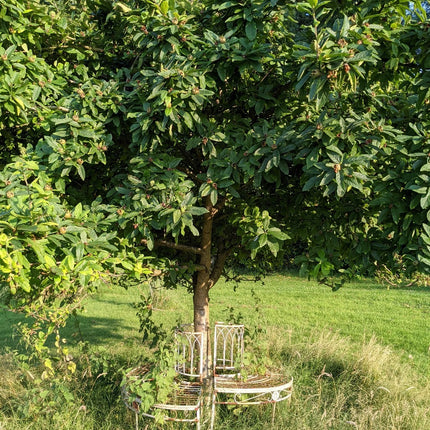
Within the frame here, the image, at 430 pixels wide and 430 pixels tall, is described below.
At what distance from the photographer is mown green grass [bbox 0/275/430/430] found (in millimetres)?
3895

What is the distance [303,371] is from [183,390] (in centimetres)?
187

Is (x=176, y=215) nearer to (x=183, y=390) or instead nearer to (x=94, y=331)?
(x=183, y=390)

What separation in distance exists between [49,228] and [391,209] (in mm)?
1755

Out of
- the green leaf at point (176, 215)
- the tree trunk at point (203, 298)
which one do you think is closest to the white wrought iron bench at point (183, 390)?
the tree trunk at point (203, 298)

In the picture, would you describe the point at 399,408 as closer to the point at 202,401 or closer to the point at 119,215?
the point at 202,401

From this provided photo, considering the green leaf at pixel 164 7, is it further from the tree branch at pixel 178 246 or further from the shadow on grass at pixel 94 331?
the shadow on grass at pixel 94 331

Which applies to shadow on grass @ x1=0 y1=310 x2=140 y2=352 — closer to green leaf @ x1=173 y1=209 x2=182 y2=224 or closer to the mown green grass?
the mown green grass

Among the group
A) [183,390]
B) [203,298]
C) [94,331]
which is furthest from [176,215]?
[94,331]

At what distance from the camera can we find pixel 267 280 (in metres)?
15.0

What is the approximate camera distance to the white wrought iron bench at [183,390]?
3.47 meters

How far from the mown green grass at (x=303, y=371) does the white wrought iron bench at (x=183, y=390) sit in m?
0.32

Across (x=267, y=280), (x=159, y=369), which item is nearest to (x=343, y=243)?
(x=159, y=369)

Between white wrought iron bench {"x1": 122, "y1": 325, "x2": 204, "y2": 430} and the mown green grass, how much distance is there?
0.32m

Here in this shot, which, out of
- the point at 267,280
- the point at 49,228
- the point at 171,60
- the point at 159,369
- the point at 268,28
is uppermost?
the point at 268,28
